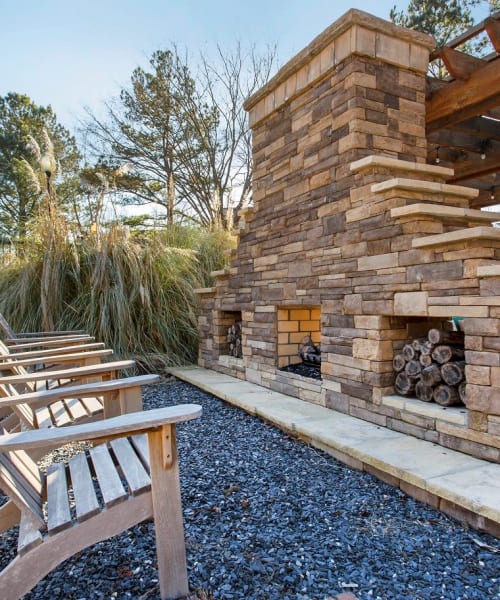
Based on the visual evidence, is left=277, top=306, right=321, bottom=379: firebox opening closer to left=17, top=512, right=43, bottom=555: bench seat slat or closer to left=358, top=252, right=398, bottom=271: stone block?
left=358, top=252, right=398, bottom=271: stone block

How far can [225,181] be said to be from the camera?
1080 cm

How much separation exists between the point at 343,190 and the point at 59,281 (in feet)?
10.4

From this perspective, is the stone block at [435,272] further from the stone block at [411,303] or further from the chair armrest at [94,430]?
the chair armrest at [94,430]

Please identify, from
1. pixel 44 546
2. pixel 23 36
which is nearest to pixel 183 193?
pixel 23 36

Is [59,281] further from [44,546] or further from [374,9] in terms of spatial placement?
[374,9]

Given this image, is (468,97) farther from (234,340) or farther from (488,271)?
(234,340)

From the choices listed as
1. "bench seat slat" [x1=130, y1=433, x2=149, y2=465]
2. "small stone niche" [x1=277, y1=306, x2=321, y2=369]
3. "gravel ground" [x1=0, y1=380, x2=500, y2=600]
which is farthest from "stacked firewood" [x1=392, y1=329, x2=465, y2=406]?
"bench seat slat" [x1=130, y1=433, x2=149, y2=465]

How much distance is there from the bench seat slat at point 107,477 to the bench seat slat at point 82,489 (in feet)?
0.09

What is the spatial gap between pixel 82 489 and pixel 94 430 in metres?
0.30

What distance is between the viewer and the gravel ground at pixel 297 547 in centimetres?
133

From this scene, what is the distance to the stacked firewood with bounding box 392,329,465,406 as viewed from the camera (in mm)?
2373

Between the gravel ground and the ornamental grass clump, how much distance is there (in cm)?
254

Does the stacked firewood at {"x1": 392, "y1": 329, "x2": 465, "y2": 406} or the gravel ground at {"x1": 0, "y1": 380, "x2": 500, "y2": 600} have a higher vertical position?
the stacked firewood at {"x1": 392, "y1": 329, "x2": 465, "y2": 406}

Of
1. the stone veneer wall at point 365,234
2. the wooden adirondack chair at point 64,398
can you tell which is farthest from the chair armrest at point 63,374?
the stone veneer wall at point 365,234
